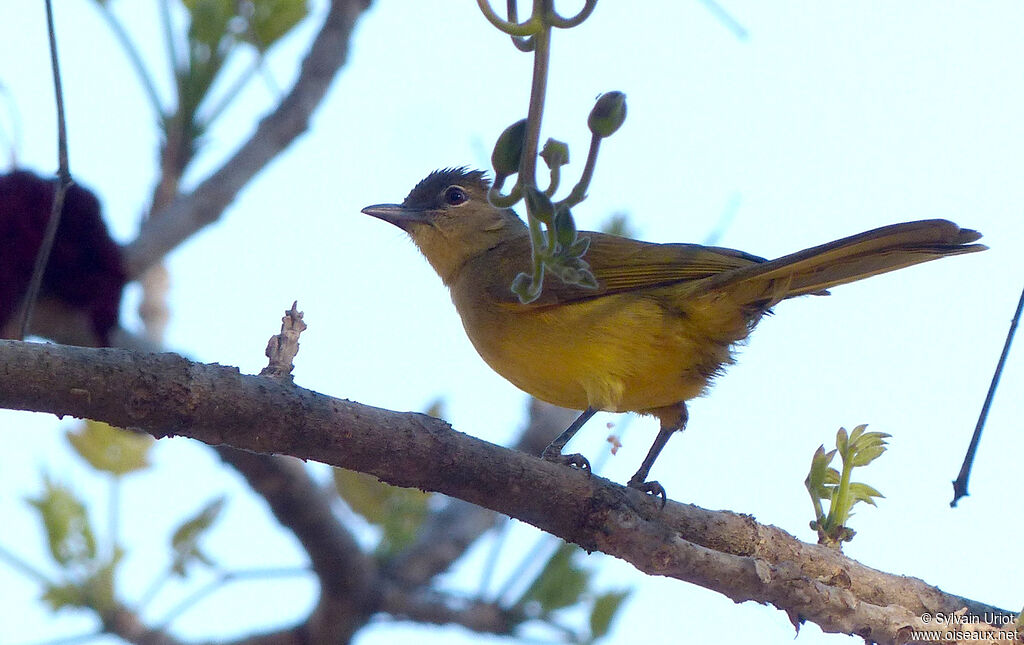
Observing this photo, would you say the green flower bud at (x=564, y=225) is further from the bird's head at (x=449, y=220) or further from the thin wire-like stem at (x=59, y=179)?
the bird's head at (x=449, y=220)

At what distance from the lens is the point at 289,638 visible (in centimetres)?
623

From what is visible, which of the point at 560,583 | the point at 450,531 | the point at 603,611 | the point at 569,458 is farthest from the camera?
the point at 450,531

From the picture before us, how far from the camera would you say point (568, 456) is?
12.1ft

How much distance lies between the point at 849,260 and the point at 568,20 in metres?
2.25

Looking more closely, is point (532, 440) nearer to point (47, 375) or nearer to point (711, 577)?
point (711, 577)

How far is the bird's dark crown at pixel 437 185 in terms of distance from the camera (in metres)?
5.91

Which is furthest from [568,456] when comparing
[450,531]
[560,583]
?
[450,531]

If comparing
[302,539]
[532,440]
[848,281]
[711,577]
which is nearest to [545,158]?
[711,577]

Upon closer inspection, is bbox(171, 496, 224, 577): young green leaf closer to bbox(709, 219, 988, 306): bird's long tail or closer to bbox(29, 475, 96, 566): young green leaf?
bbox(29, 475, 96, 566): young green leaf

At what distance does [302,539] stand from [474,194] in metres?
2.06

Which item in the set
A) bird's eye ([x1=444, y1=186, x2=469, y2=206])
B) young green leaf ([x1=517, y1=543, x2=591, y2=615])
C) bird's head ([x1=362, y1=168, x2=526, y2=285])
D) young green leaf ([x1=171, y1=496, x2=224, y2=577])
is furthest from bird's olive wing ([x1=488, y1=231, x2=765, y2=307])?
young green leaf ([x1=171, y1=496, x2=224, y2=577])

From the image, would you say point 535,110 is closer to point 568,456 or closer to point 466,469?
point 466,469

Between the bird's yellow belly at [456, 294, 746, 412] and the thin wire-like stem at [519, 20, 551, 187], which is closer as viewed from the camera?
the thin wire-like stem at [519, 20, 551, 187]

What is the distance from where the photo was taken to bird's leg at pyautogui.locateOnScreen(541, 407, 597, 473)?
11.8ft
